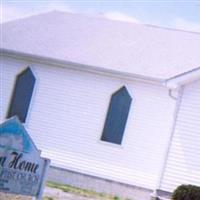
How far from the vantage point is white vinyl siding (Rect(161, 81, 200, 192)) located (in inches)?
627

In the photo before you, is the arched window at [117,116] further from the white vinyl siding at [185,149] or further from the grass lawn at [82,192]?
the white vinyl siding at [185,149]

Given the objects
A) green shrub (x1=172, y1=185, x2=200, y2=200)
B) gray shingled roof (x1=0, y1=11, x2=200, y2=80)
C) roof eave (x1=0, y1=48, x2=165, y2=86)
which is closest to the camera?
green shrub (x1=172, y1=185, x2=200, y2=200)

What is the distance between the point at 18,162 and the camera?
27.1ft

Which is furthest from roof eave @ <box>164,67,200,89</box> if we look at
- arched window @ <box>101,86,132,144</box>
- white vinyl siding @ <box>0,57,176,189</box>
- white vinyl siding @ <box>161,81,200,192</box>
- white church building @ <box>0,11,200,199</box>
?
arched window @ <box>101,86,132,144</box>

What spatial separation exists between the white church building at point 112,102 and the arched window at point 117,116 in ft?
0.12

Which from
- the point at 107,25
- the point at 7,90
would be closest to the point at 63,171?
the point at 7,90

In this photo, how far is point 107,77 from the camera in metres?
18.3

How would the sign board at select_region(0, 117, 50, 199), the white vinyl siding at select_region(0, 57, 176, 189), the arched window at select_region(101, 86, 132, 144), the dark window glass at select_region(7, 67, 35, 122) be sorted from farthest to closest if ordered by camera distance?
the dark window glass at select_region(7, 67, 35, 122) → the arched window at select_region(101, 86, 132, 144) → the white vinyl siding at select_region(0, 57, 176, 189) → the sign board at select_region(0, 117, 50, 199)

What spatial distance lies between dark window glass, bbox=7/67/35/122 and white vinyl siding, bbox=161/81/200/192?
Result: 21.3 ft

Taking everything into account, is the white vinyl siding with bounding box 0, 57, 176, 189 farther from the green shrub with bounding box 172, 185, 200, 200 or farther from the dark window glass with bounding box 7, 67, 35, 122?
the green shrub with bounding box 172, 185, 200, 200

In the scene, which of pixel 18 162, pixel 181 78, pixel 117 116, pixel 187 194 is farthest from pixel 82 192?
pixel 18 162

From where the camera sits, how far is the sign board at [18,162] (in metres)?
8.10

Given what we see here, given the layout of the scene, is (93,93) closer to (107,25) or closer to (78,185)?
(78,185)

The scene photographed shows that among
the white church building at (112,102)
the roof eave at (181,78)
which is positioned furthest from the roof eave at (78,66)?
the roof eave at (181,78)
